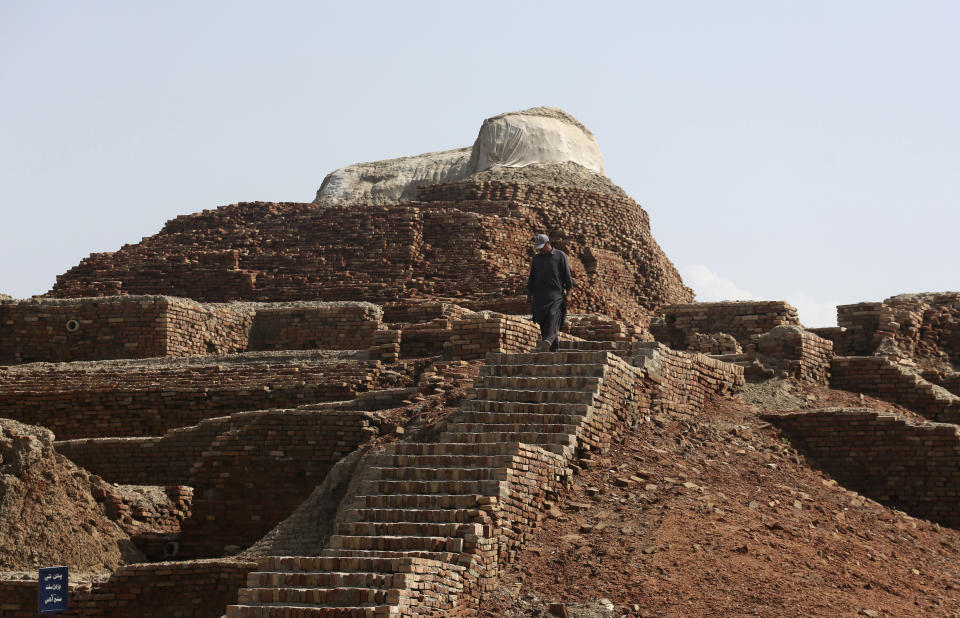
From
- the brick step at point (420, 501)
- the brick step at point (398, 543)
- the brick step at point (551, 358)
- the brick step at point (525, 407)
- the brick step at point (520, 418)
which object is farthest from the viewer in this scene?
the brick step at point (551, 358)

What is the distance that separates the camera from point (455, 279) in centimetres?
2864

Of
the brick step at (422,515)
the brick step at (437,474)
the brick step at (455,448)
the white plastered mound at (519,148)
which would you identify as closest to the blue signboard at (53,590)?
the brick step at (422,515)

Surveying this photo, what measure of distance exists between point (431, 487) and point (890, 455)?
5237 mm

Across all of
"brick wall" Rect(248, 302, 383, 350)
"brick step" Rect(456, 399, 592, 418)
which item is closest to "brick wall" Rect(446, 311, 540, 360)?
"brick step" Rect(456, 399, 592, 418)

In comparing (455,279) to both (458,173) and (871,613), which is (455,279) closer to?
(458,173)

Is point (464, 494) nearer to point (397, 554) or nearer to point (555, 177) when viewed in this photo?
point (397, 554)

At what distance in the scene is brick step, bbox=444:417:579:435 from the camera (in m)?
14.9

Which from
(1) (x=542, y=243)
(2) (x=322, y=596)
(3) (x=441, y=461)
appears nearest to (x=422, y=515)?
(3) (x=441, y=461)

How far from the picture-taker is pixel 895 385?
1970 centimetres

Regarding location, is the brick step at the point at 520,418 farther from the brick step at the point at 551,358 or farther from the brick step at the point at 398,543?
the brick step at the point at 398,543

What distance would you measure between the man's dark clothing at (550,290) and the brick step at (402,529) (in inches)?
140

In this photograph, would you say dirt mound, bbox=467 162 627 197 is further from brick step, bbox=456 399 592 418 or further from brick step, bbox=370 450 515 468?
brick step, bbox=370 450 515 468

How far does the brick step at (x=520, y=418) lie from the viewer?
14992 mm

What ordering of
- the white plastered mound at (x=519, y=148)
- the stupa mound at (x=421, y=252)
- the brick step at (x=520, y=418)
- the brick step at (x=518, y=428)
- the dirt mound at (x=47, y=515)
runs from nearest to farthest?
the brick step at (x=518, y=428), the brick step at (x=520, y=418), the dirt mound at (x=47, y=515), the stupa mound at (x=421, y=252), the white plastered mound at (x=519, y=148)
